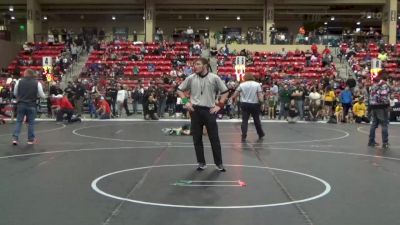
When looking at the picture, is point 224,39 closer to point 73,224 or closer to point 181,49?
point 181,49

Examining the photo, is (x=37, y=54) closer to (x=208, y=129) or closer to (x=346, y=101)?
(x=346, y=101)

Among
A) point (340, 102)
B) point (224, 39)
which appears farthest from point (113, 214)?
point (224, 39)

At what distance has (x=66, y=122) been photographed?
19.6 metres

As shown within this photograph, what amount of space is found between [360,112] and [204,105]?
14509mm

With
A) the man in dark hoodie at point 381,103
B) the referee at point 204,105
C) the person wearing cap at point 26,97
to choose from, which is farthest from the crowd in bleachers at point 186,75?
the referee at point 204,105

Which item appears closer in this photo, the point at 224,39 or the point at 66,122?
the point at 66,122

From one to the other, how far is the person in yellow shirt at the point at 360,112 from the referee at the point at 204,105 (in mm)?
14199

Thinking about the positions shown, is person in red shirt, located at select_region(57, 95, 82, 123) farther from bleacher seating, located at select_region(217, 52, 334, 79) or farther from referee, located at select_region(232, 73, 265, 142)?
bleacher seating, located at select_region(217, 52, 334, 79)

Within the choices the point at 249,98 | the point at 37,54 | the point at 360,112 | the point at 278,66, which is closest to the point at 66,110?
the point at 249,98

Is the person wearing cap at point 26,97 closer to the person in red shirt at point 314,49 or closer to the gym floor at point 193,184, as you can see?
the gym floor at point 193,184

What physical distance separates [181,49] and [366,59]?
12.0 metres

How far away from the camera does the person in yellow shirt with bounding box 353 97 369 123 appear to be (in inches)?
840

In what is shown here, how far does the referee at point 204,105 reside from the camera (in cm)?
835

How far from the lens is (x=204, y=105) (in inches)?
329
